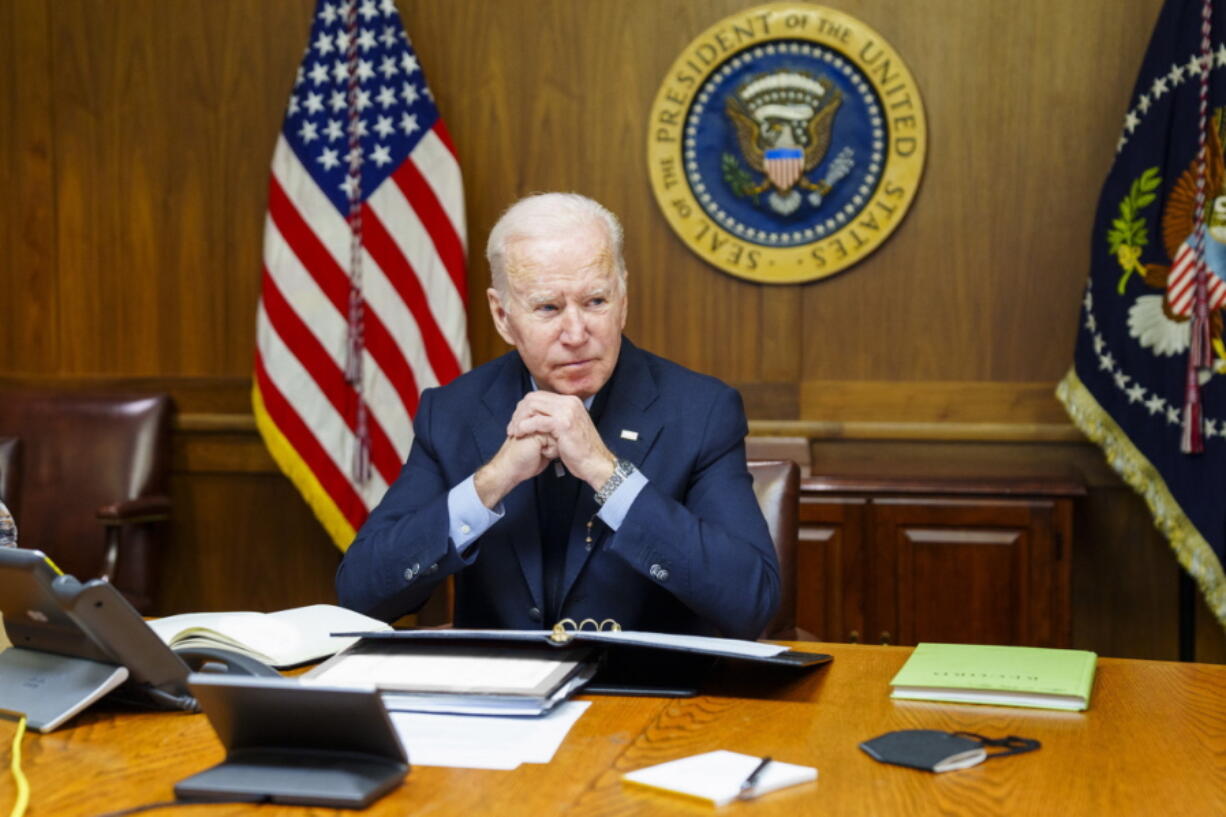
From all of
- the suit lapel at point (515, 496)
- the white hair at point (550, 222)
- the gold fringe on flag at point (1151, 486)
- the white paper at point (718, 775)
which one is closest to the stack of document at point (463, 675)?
the white paper at point (718, 775)

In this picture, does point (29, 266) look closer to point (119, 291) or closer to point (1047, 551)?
point (119, 291)

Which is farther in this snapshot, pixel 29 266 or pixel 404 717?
pixel 29 266

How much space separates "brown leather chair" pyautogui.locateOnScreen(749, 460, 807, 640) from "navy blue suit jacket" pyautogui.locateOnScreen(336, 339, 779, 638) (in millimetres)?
146

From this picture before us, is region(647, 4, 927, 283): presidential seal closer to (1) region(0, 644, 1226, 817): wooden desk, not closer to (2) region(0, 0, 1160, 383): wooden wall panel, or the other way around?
(2) region(0, 0, 1160, 383): wooden wall panel

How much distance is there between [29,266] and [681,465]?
11.0ft

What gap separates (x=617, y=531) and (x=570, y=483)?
0.29 meters

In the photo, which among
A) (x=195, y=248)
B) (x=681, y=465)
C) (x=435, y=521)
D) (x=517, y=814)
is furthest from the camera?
(x=195, y=248)

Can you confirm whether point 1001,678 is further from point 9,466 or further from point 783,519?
point 9,466

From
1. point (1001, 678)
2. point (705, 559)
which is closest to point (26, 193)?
point (705, 559)

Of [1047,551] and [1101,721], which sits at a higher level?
[1101,721]

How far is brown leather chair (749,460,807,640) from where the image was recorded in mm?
2191

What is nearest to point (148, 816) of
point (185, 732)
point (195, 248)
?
point (185, 732)

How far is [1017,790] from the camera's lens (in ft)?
3.72

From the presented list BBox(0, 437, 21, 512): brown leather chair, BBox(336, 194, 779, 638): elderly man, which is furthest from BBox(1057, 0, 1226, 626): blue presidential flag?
BBox(0, 437, 21, 512): brown leather chair
